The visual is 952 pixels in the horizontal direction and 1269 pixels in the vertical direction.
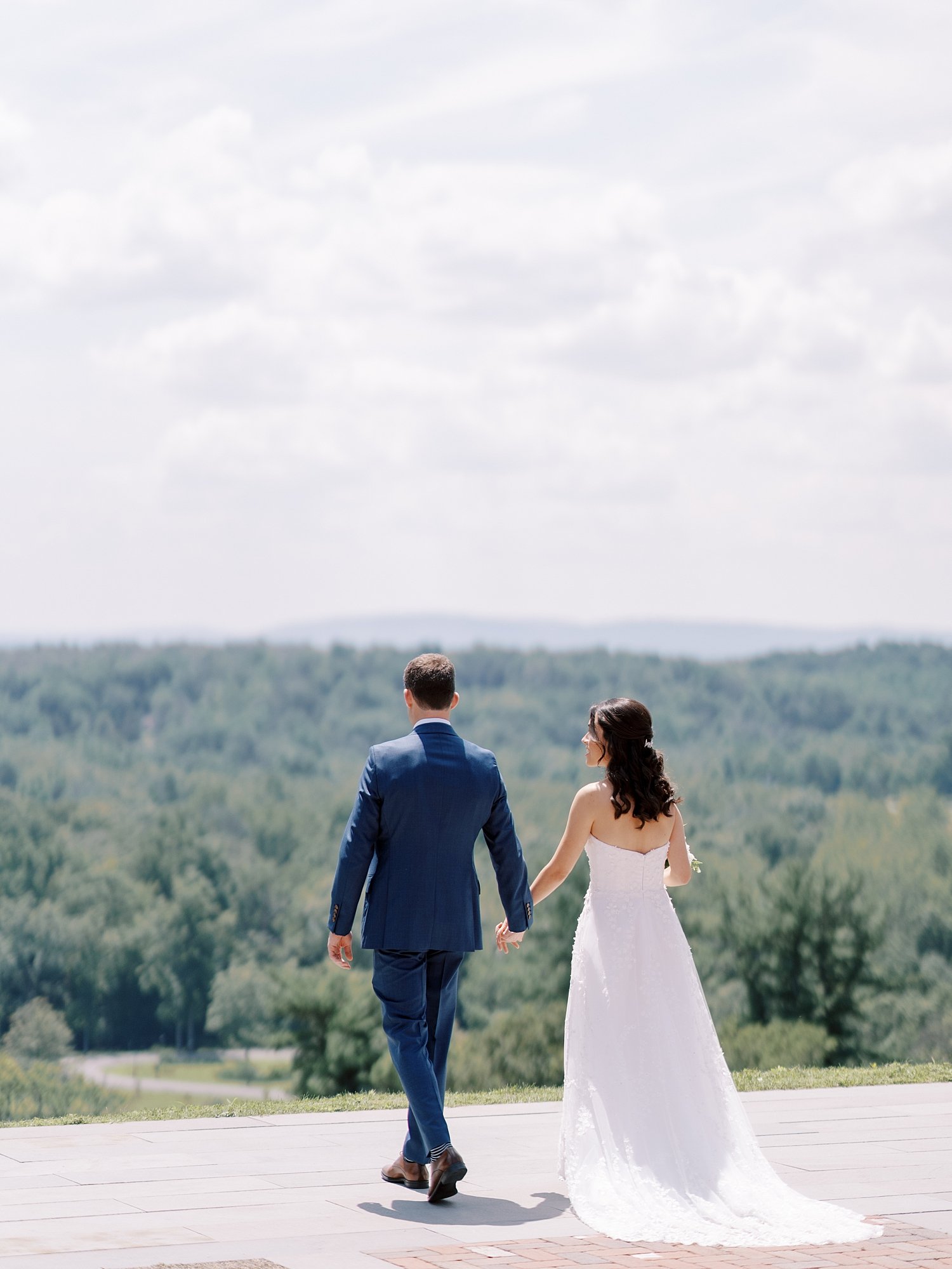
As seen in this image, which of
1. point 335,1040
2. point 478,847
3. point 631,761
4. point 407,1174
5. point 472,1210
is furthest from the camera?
point 478,847

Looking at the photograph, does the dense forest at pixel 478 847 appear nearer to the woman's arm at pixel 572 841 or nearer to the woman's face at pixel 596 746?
the woman's arm at pixel 572 841

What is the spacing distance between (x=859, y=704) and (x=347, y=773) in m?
41.3

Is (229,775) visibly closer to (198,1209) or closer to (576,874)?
(576,874)

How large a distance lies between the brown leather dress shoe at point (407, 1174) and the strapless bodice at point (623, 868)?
3.48 ft

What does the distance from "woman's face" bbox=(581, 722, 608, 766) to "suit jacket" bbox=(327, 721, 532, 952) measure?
307 millimetres

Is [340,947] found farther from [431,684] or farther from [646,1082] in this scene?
[646,1082]

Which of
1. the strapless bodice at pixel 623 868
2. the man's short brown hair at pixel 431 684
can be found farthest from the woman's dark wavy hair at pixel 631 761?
the man's short brown hair at pixel 431 684

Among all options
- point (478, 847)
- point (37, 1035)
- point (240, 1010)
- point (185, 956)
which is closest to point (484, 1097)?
point (37, 1035)

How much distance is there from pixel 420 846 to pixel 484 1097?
3.05 m

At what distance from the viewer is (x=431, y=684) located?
5.86 metres

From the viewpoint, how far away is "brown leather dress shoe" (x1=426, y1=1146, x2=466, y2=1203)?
5.69 meters

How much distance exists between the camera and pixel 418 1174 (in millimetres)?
6027

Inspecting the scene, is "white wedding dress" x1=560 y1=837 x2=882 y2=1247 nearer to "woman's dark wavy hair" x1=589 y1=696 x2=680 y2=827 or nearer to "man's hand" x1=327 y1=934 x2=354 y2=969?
"woman's dark wavy hair" x1=589 y1=696 x2=680 y2=827

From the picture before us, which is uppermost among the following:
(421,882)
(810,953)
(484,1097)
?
(421,882)
